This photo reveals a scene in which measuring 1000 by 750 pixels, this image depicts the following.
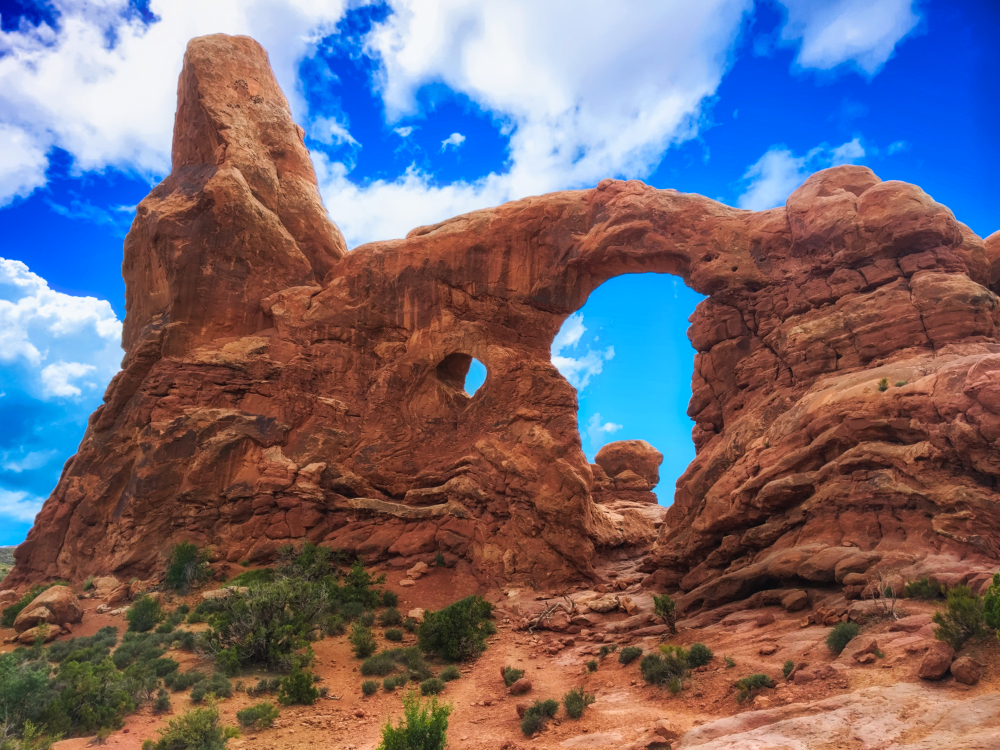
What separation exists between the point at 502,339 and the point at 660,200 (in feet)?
27.8

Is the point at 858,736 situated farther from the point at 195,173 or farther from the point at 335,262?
the point at 195,173

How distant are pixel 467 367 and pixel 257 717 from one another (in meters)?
17.4

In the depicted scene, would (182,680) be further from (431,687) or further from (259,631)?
(431,687)

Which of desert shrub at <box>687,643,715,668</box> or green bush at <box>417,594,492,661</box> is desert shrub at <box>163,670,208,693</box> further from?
desert shrub at <box>687,643,715,668</box>

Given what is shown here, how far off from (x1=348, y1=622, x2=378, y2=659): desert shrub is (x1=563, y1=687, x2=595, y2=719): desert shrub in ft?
21.5

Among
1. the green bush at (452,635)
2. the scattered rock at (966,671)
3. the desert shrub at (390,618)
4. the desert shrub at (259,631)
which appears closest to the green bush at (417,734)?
the desert shrub at (259,631)

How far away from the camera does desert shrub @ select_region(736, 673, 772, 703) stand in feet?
30.4

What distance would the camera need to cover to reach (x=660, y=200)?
22.7 meters

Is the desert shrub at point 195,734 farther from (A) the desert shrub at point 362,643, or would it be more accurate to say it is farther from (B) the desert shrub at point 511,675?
(B) the desert shrub at point 511,675

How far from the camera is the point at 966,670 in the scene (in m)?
7.45

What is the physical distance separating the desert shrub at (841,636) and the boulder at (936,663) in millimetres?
1745

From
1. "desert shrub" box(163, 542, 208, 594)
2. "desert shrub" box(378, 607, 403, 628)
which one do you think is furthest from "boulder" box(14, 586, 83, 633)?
"desert shrub" box(378, 607, 403, 628)

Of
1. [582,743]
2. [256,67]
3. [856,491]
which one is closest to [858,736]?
[582,743]

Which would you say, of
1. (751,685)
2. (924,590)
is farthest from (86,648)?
(924,590)
